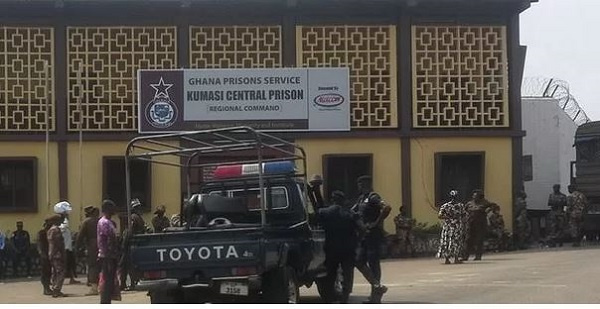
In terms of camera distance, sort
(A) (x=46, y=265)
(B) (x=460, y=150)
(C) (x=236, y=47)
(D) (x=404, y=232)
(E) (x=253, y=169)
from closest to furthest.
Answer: (E) (x=253, y=169) → (A) (x=46, y=265) → (D) (x=404, y=232) → (C) (x=236, y=47) → (B) (x=460, y=150)

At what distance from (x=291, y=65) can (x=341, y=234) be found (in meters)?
12.2

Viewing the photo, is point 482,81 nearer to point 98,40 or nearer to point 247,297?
point 98,40

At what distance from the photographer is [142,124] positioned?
25516mm

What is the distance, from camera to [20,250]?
23656 millimetres

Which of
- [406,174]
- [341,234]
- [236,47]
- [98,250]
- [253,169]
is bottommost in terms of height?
[98,250]

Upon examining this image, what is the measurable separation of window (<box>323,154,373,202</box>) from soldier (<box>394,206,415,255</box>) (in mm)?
1354

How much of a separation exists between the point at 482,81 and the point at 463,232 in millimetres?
6226

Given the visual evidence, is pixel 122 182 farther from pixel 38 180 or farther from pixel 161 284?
pixel 161 284

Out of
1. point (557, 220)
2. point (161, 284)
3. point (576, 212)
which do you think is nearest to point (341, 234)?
point (161, 284)

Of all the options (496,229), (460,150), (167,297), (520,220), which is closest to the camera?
(167,297)

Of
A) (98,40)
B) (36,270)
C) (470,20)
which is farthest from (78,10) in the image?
(470,20)

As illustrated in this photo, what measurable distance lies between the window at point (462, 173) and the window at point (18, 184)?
32.8 feet

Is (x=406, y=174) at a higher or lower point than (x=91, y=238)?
higher

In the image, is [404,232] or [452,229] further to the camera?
[404,232]
